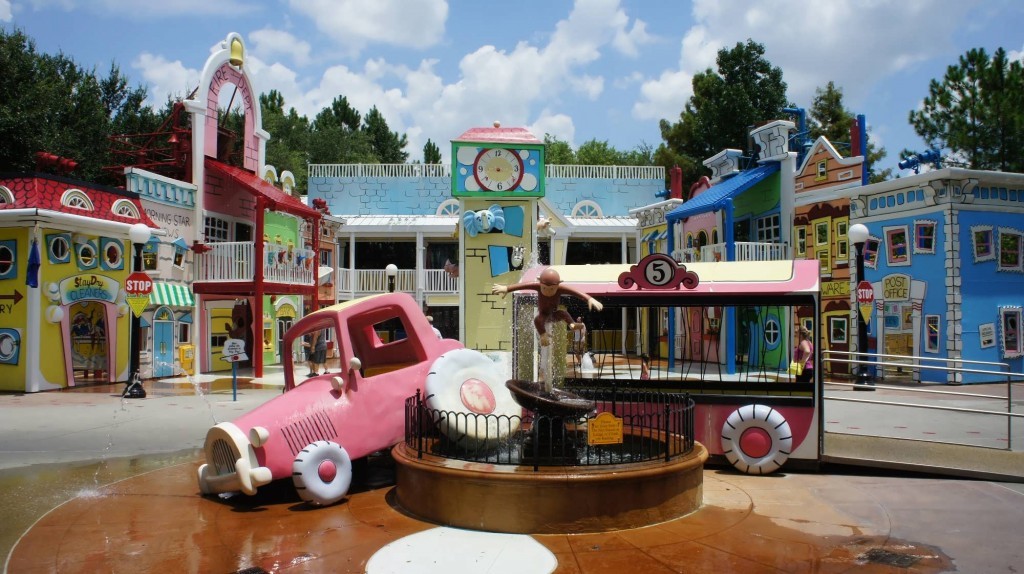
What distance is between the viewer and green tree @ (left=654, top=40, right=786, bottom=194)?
3919cm

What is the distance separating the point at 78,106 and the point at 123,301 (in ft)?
59.1

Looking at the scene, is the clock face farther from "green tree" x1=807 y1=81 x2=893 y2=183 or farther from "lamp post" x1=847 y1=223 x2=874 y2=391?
"green tree" x1=807 y1=81 x2=893 y2=183

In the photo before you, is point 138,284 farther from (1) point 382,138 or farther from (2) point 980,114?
(1) point 382,138

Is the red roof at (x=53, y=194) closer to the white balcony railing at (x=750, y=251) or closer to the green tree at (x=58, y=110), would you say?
the green tree at (x=58, y=110)

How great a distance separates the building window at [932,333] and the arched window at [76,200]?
2287cm

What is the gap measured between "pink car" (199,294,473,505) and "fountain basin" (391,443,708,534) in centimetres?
119

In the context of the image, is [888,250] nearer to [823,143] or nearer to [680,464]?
[823,143]

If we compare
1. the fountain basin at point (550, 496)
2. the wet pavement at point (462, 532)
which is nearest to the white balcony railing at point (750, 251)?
the wet pavement at point (462, 532)

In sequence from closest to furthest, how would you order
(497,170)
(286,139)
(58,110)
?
(497,170) → (58,110) → (286,139)

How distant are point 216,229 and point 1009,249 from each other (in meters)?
23.9

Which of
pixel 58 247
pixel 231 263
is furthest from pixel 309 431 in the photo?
pixel 231 263

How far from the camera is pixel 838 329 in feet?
79.7

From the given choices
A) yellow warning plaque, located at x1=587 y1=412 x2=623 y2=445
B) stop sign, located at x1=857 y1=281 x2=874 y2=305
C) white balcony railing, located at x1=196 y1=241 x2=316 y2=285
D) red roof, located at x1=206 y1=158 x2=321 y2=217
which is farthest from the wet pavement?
red roof, located at x1=206 y1=158 x2=321 y2=217

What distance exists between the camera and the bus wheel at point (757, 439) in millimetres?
8969
